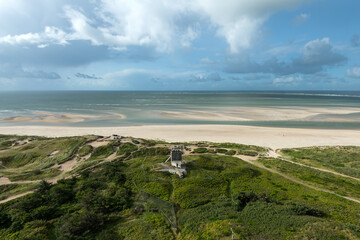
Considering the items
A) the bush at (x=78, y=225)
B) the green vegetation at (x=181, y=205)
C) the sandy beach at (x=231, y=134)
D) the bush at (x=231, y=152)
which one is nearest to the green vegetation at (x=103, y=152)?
the green vegetation at (x=181, y=205)

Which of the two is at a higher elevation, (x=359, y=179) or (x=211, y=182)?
(x=211, y=182)

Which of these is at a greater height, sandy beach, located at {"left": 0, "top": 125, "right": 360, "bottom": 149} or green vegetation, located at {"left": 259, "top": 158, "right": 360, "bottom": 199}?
green vegetation, located at {"left": 259, "top": 158, "right": 360, "bottom": 199}

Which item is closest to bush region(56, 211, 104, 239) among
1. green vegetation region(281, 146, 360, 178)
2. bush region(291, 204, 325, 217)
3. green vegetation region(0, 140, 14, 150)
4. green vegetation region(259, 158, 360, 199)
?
bush region(291, 204, 325, 217)

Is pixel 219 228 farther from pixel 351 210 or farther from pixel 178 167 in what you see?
pixel 351 210

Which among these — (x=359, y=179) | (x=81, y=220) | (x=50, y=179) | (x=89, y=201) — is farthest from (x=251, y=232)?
(x=50, y=179)

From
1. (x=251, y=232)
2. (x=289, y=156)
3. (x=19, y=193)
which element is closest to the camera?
(x=251, y=232)

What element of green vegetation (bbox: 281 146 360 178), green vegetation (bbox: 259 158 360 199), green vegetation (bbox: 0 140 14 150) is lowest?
green vegetation (bbox: 281 146 360 178)

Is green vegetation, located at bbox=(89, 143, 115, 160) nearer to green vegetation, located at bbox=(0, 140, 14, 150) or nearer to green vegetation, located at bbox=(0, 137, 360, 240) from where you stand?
green vegetation, located at bbox=(0, 137, 360, 240)
